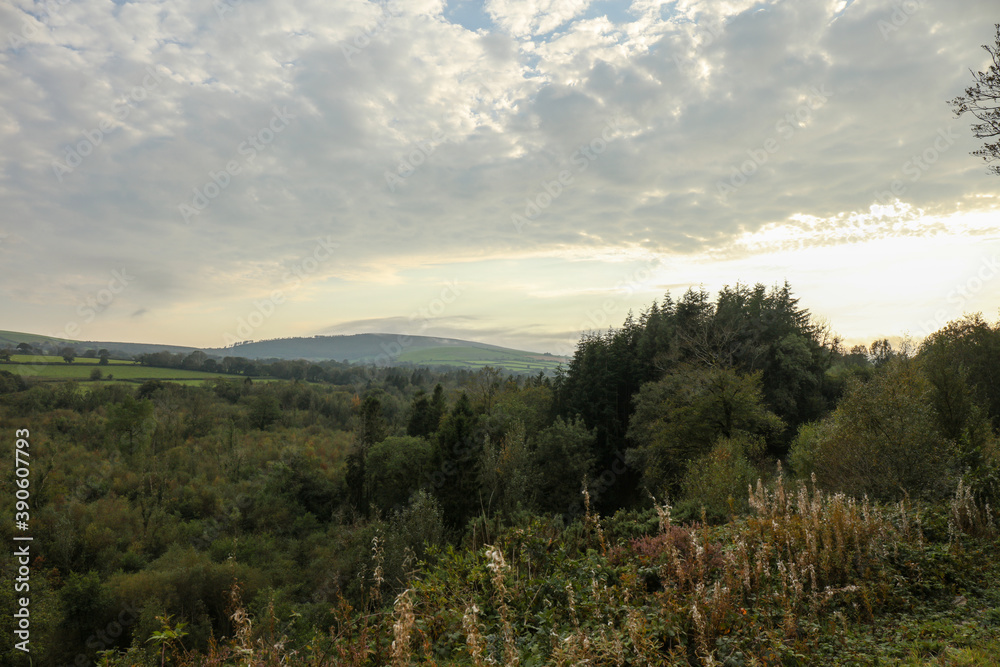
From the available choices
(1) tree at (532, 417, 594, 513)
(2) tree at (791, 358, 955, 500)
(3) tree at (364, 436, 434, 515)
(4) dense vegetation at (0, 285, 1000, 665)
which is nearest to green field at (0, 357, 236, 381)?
(4) dense vegetation at (0, 285, 1000, 665)

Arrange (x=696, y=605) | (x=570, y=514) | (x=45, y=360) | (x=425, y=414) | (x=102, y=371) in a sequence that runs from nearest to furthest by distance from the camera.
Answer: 1. (x=696, y=605)
2. (x=570, y=514)
3. (x=425, y=414)
4. (x=45, y=360)
5. (x=102, y=371)

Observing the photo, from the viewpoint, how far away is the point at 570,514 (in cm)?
3000

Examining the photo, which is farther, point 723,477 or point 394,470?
point 394,470

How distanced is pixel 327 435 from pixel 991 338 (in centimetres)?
6790

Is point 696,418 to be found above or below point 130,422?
above

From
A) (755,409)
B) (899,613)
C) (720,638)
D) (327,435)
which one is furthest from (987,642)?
(327,435)

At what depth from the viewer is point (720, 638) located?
460 cm

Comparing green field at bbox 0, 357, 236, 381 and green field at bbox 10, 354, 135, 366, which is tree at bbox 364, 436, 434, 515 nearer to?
green field at bbox 0, 357, 236, 381

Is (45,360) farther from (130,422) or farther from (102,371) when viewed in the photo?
(130,422)

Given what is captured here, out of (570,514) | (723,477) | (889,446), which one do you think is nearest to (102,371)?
(570,514)

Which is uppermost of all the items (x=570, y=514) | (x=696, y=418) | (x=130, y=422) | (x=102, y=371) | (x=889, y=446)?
(x=889, y=446)

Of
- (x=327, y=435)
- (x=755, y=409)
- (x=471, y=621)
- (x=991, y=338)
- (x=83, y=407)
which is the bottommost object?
(x=327, y=435)

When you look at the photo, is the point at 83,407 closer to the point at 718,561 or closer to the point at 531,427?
the point at 531,427

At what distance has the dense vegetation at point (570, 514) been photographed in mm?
4871
